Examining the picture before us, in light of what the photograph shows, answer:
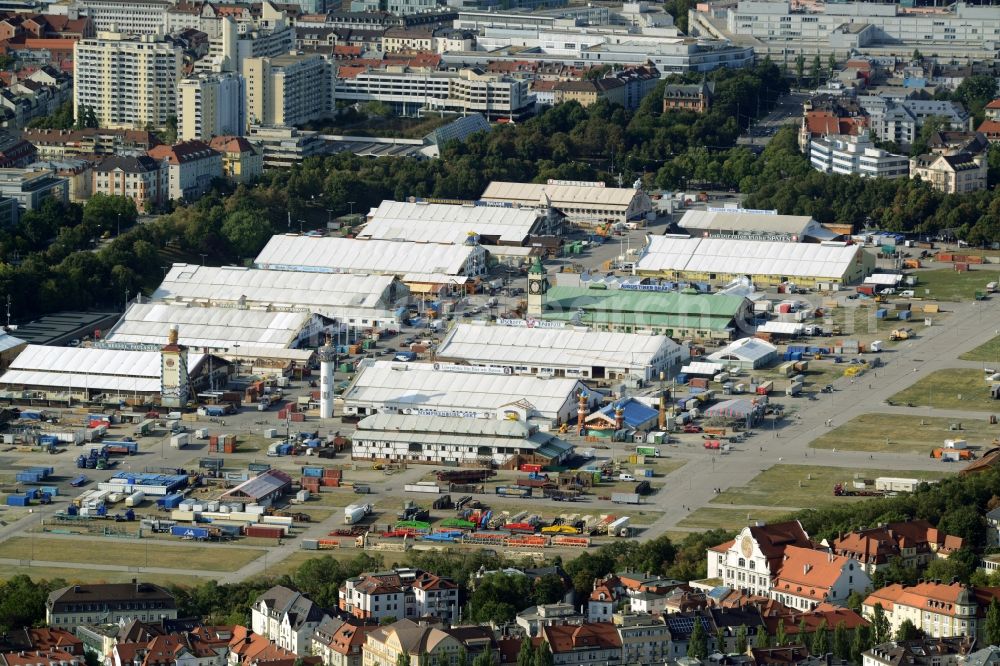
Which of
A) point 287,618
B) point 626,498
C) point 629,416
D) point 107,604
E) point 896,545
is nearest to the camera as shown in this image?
point 287,618

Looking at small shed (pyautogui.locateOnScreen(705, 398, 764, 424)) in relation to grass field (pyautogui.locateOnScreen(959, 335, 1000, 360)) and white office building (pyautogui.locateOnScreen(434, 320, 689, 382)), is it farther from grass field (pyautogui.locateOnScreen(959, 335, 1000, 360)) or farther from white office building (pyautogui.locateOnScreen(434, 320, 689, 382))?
grass field (pyautogui.locateOnScreen(959, 335, 1000, 360))

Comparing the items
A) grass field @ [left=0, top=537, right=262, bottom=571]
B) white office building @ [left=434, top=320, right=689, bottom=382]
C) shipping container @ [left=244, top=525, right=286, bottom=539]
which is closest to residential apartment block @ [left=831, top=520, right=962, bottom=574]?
shipping container @ [left=244, top=525, right=286, bottom=539]

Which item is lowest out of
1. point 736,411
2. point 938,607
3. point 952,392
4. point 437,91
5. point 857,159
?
point 437,91

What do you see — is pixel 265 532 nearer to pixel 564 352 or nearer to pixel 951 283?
pixel 564 352

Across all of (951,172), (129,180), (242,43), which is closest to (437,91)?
(242,43)

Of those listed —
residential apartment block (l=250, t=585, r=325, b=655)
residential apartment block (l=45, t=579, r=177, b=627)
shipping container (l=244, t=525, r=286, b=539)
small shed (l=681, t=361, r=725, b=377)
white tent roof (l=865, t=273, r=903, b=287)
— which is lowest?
white tent roof (l=865, t=273, r=903, b=287)
